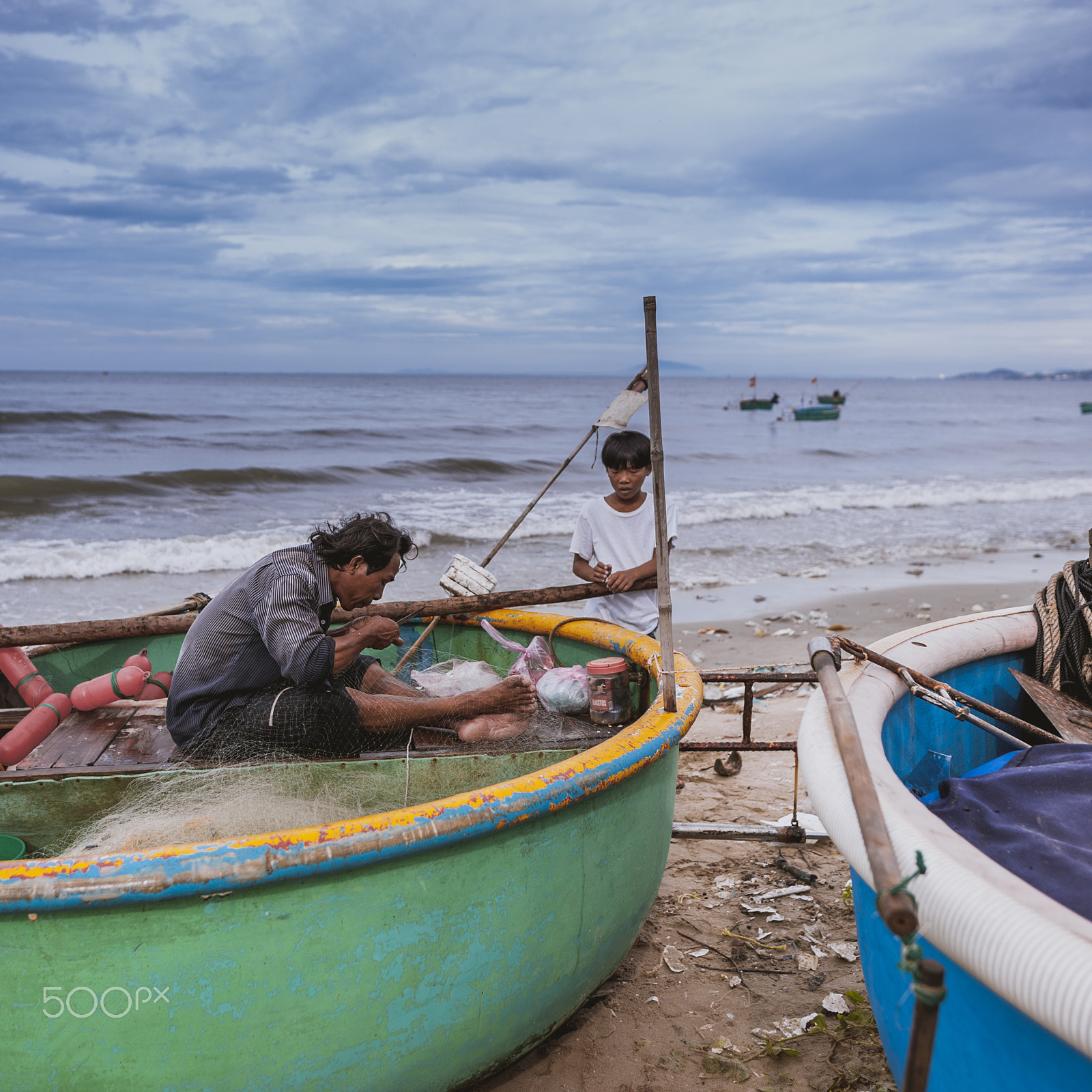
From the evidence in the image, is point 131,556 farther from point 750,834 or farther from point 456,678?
point 750,834

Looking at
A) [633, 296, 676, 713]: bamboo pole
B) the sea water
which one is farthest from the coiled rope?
the sea water

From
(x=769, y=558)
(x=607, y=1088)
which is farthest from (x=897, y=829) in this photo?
(x=769, y=558)

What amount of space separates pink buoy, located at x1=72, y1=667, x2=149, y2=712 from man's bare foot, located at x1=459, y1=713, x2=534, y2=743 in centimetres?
144

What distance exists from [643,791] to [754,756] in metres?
2.86

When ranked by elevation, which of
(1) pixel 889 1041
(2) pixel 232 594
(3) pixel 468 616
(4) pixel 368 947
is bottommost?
(1) pixel 889 1041

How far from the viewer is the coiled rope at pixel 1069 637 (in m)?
A: 3.24

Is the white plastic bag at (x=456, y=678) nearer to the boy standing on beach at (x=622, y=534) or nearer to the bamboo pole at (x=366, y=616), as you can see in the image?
the bamboo pole at (x=366, y=616)

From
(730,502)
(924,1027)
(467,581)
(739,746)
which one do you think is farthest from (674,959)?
(730,502)

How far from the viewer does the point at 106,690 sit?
3.64 m

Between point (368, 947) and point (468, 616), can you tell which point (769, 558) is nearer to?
point (468, 616)

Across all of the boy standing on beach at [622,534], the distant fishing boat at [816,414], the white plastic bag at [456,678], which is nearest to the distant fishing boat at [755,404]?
the distant fishing boat at [816,414]

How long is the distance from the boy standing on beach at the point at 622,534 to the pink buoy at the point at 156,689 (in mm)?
1971

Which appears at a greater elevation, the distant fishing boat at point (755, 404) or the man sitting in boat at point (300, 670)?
the distant fishing boat at point (755, 404)

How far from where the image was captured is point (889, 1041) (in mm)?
1984
